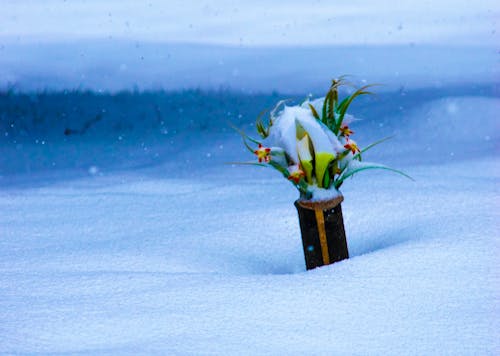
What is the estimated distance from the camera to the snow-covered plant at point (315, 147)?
1.87 m

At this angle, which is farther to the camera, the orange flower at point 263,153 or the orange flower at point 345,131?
the orange flower at point 345,131

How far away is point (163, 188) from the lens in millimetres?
3350

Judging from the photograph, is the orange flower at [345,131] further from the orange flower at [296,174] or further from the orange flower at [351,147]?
the orange flower at [296,174]

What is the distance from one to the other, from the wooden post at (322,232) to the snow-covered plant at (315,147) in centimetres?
3

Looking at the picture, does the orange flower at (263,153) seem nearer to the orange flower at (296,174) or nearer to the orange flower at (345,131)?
the orange flower at (296,174)

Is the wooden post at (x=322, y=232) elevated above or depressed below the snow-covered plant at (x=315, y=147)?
below

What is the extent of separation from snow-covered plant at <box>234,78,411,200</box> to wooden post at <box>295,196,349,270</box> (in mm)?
31

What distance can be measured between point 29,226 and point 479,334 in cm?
184

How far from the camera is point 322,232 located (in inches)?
76.0

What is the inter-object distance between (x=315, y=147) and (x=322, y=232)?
22 centimetres

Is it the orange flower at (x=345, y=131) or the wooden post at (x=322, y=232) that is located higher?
the orange flower at (x=345, y=131)

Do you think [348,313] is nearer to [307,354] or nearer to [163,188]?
[307,354]

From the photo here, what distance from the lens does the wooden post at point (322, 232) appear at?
1908 millimetres

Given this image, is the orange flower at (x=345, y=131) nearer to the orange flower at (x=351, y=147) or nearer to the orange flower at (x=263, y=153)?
the orange flower at (x=351, y=147)
